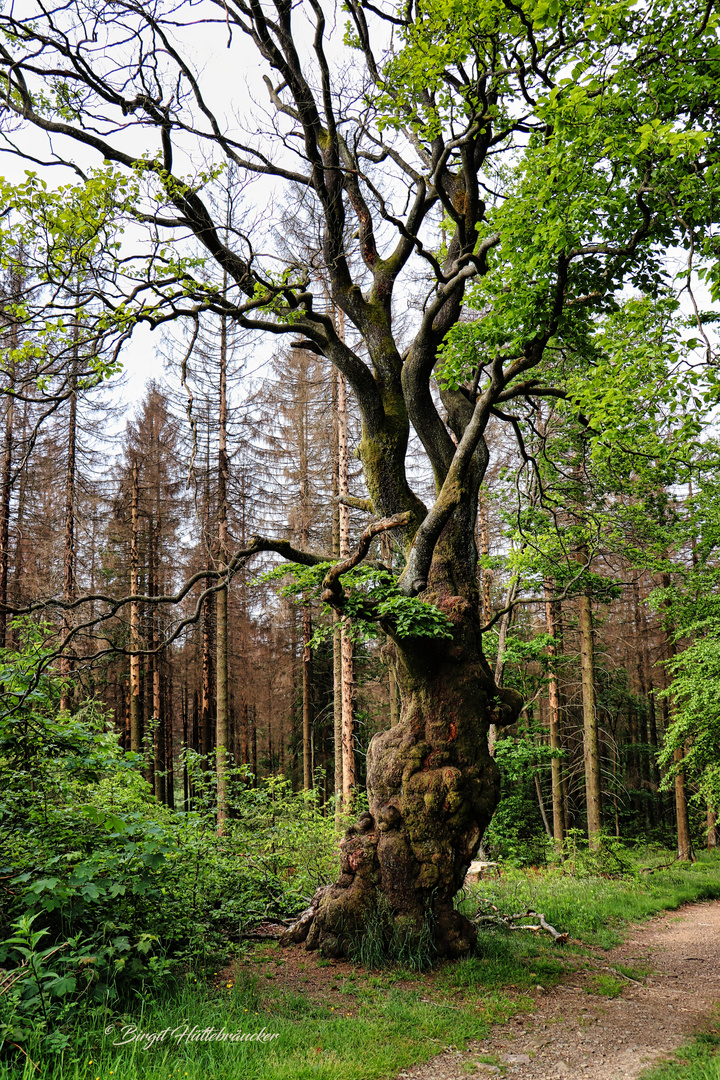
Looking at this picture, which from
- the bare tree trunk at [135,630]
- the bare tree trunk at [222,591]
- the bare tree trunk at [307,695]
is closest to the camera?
the bare tree trunk at [222,591]

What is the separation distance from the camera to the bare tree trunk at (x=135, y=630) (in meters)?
15.6

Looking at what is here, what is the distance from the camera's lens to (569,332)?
20.2ft

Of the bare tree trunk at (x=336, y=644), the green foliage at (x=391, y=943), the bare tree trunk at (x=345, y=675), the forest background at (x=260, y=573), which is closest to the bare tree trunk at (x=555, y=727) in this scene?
the forest background at (x=260, y=573)

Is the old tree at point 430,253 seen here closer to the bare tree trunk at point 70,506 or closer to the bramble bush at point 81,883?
the bramble bush at point 81,883

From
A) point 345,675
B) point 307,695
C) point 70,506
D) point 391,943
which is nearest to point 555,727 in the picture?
point 345,675

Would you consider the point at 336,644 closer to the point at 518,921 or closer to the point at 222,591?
the point at 222,591

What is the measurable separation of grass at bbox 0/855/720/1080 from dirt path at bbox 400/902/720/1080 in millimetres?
141

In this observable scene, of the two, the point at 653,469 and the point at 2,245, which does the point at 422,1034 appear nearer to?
the point at 653,469

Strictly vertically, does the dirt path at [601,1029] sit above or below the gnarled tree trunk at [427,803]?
below

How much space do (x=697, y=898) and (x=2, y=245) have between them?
1398 cm

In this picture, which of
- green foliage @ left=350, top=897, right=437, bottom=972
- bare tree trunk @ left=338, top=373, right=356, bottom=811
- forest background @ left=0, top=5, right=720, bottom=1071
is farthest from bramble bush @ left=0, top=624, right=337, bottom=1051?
bare tree trunk @ left=338, top=373, right=356, bottom=811

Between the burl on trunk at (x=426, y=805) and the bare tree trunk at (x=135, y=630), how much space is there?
10.4 m

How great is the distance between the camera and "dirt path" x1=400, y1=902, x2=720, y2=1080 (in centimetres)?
412

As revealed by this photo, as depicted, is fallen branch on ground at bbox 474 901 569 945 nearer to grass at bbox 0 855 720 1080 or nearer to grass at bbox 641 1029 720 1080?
grass at bbox 0 855 720 1080
